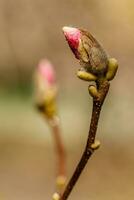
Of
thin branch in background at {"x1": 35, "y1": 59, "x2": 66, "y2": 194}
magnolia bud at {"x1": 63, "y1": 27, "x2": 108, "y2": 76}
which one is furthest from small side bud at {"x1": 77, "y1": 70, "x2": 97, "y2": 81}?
thin branch in background at {"x1": 35, "y1": 59, "x2": 66, "y2": 194}

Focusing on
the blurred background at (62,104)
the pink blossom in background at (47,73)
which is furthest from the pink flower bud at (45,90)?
the blurred background at (62,104)

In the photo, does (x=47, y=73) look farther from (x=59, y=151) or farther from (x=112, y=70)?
(x=112, y=70)

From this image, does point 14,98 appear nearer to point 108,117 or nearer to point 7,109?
point 7,109

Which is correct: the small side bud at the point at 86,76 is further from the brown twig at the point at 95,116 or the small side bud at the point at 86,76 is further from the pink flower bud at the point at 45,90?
the pink flower bud at the point at 45,90

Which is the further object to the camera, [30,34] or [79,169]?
[30,34]

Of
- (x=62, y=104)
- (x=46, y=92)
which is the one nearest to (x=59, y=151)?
(x=46, y=92)

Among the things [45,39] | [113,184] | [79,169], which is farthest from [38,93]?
[45,39]
